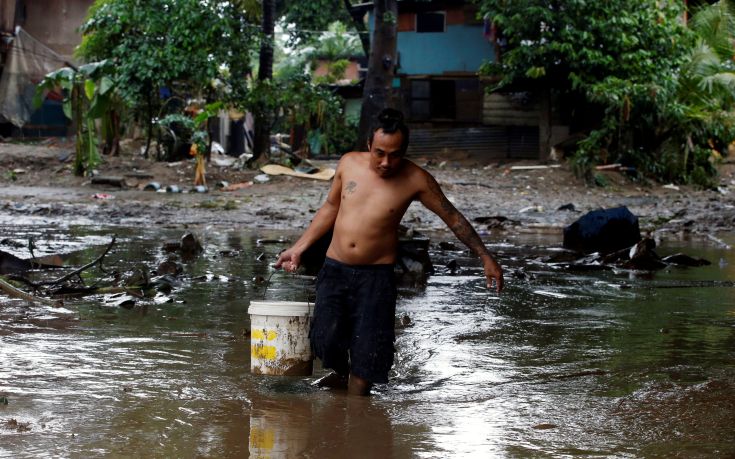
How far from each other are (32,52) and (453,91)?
12154 mm

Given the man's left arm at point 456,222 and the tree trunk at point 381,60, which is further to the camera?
the tree trunk at point 381,60

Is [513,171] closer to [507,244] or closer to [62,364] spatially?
[507,244]

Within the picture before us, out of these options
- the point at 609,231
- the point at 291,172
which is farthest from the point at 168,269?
the point at 291,172

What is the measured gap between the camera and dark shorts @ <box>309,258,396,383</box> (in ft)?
15.2

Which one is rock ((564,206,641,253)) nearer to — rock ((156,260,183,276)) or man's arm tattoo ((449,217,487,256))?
rock ((156,260,183,276))

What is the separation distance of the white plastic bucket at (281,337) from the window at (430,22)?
26026 mm

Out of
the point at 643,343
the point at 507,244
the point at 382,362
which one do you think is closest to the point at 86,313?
the point at 382,362

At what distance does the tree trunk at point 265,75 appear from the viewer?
21438 mm

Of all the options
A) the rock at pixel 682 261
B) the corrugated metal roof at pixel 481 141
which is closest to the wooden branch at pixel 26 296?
the rock at pixel 682 261

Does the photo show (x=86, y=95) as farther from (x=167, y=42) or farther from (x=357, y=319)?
(x=357, y=319)

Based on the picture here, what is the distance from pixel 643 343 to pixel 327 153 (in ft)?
86.2

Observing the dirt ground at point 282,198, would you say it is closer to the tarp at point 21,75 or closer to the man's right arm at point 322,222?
the tarp at point 21,75

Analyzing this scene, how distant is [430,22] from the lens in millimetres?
30125

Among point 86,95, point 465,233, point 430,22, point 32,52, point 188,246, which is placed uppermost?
point 430,22
